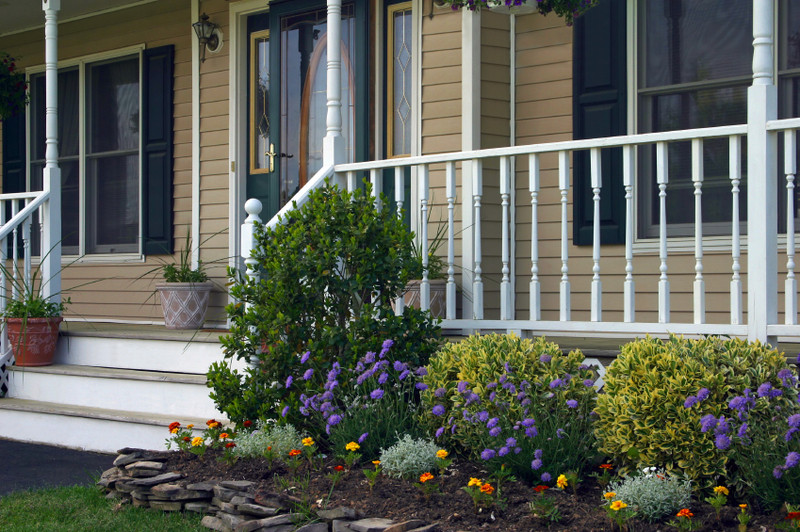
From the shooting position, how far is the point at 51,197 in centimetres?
636

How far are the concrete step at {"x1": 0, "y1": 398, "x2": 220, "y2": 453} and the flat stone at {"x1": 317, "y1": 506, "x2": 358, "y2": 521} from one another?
181 centimetres

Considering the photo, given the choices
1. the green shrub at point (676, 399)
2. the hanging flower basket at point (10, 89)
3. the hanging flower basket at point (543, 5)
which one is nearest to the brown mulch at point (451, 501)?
the green shrub at point (676, 399)

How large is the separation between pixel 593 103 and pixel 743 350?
2495 millimetres

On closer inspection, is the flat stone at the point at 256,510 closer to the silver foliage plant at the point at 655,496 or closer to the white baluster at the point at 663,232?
the silver foliage plant at the point at 655,496

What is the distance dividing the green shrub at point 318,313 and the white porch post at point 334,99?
791 millimetres

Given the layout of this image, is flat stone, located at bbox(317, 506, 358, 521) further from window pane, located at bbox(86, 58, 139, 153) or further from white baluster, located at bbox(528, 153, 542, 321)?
window pane, located at bbox(86, 58, 139, 153)

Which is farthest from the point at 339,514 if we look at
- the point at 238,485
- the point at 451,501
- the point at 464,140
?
the point at 464,140

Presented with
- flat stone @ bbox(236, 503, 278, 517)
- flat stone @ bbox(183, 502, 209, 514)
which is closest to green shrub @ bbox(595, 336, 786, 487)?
flat stone @ bbox(236, 503, 278, 517)

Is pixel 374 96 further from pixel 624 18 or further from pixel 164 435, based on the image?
pixel 164 435

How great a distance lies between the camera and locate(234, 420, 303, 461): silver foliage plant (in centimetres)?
391

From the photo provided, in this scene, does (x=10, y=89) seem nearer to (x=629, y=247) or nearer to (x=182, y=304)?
(x=182, y=304)

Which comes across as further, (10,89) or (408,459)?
(10,89)

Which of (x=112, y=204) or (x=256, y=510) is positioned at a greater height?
(x=112, y=204)

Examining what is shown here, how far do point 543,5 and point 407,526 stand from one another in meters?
3.53
